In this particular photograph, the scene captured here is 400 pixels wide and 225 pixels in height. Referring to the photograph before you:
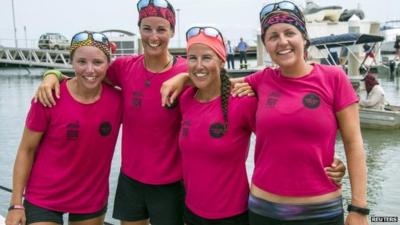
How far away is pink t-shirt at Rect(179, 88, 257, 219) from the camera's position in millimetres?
3227

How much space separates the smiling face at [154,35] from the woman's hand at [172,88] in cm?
30

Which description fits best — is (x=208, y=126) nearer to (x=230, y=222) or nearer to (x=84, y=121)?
(x=230, y=222)

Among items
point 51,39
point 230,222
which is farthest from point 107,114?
point 51,39

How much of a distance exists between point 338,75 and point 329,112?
0.22 metres

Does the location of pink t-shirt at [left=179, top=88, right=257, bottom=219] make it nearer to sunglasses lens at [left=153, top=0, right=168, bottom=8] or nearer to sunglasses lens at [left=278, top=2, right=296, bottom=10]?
sunglasses lens at [left=278, top=2, right=296, bottom=10]

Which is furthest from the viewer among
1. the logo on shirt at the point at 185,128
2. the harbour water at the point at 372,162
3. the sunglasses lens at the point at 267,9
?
the harbour water at the point at 372,162

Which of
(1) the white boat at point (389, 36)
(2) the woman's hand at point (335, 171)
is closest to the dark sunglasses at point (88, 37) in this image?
(2) the woman's hand at point (335, 171)

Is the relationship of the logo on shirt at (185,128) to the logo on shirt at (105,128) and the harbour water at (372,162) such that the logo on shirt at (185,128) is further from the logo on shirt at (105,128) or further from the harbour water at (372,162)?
the harbour water at (372,162)

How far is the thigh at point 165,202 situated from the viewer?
3746 millimetres

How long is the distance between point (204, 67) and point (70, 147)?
1.08m

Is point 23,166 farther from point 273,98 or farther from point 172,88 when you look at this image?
point 273,98

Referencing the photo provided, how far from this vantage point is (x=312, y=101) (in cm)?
291

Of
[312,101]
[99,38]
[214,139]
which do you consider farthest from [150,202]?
[312,101]

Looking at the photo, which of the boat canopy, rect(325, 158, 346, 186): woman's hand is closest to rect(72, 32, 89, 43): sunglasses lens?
rect(325, 158, 346, 186): woman's hand
